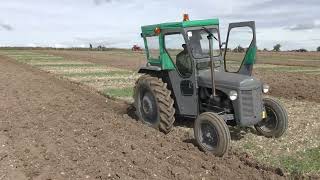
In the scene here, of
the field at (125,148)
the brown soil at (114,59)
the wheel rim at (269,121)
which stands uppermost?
the wheel rim at (269,121)

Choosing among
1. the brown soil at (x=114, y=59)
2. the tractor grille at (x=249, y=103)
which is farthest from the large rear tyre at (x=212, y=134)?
the brown soil at (x=114, y=59)

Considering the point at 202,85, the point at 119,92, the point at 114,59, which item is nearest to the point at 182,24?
the point at 202,85

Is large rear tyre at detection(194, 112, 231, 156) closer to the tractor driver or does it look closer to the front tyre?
the tractor driver

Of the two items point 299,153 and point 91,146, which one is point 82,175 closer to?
point 91,146

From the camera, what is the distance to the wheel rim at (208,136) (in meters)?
7.78

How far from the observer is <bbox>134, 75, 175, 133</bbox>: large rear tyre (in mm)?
9039

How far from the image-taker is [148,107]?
31.5 ft

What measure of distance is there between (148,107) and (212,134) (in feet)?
6.70

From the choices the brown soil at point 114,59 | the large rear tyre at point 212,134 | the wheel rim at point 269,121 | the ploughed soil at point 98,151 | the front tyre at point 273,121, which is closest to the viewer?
the ploughed soil at point 98,151

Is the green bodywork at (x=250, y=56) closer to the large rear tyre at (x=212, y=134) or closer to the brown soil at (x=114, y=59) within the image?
the large rear tyre at (x=212, y=134)

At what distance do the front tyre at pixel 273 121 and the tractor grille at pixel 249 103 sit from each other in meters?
0.68

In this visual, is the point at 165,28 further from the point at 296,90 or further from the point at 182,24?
the point at 296,90

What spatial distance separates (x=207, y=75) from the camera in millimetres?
8812

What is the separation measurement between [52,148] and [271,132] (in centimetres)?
369
